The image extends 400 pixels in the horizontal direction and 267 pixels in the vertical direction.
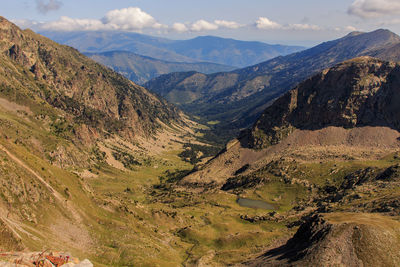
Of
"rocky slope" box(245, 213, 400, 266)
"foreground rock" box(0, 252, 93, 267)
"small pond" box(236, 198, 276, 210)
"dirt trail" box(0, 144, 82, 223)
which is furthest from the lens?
"small pond" box(236, 198, 276, 210)

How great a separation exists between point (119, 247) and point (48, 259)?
40805 millimetres

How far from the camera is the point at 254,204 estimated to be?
177m

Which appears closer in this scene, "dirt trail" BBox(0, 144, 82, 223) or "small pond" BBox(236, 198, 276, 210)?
"dirt trail" BBox(0, 144, 82, 223)

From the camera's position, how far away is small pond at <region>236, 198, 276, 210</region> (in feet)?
563

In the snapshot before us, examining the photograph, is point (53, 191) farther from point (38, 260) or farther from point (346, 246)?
point (346, 246)

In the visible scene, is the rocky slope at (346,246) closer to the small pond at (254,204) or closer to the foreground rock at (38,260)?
the foreground rock at (38,260)

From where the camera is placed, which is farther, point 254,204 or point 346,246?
point 254,204

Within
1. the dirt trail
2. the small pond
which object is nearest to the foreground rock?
the dirt trail

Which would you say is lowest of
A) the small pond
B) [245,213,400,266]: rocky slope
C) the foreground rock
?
the small pond

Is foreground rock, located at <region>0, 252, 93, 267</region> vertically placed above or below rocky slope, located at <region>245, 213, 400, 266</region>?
above

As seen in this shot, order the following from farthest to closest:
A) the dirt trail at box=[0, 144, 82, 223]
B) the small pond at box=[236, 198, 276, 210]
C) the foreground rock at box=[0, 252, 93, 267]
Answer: the small pond at box=[236, 198, 276, 210]
the dirt trail at box=[0, 144, 82, 223]
the foreground rock at box=[0, 252, 93, 267]

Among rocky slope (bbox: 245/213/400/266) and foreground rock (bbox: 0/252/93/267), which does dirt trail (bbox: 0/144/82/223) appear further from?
rocky slope (bbox: 245/213/400/266)

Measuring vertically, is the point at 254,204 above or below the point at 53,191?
below

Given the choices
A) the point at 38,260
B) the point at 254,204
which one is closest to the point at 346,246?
the point at 38,260
